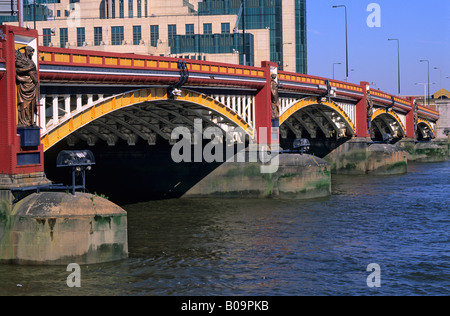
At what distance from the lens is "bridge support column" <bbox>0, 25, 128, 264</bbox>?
24.0 m

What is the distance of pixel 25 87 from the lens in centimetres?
2664

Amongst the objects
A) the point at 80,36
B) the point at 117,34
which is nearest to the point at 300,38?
the point at 117,34

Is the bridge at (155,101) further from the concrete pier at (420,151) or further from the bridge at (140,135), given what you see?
the concrete pier at (420,151)

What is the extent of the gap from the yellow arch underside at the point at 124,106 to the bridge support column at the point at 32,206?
1.89m

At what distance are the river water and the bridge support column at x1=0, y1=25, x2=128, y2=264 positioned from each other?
1.98 feet

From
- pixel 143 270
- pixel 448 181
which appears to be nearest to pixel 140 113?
pixel 143 270

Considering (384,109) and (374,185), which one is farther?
(384,109)

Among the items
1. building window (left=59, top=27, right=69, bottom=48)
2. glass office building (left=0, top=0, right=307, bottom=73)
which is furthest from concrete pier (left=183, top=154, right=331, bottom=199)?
building window (left=59, top=27, right=69, bottom=48)

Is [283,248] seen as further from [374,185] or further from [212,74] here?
[374,185]

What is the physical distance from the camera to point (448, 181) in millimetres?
60812

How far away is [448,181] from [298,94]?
16.0m

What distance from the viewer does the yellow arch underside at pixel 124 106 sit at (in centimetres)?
2958

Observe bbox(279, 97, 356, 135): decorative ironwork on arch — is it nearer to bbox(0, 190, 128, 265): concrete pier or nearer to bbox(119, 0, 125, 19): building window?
bbox(0, 190, 128, 265): concrete pier
